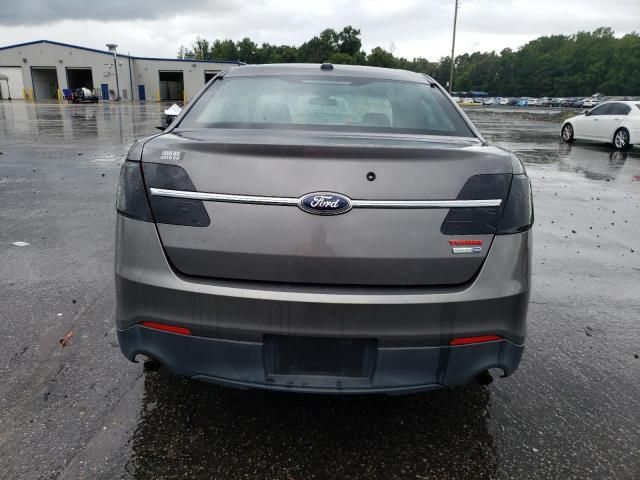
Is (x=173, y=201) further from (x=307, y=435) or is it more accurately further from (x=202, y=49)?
(x=202, y=49)

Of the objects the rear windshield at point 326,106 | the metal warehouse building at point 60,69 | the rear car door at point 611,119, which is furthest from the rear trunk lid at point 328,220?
the metal warehouse building at point 60,69

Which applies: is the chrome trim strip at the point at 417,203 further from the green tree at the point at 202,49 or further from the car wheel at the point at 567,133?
the green tree at the point at 202,49

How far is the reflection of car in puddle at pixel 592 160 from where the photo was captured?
10.9 m

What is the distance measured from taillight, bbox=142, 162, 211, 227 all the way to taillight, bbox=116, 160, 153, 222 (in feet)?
0.10

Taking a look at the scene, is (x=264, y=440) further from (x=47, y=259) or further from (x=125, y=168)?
(x=47, y=259)

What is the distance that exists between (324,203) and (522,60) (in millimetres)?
141402

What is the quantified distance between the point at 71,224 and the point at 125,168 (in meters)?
4.11

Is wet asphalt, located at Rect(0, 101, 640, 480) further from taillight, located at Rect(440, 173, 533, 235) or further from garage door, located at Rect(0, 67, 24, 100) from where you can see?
garage door, located at Rect(0, 67, 24, 100)

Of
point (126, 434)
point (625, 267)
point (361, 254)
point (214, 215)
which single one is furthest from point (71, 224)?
point (625, 267)

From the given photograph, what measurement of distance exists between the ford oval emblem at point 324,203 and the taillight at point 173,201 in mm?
374

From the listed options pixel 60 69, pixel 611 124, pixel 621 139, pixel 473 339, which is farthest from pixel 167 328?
pixel 60 69

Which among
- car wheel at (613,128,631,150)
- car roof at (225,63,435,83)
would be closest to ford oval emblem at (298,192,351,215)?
car roof at (225,63,435,83)

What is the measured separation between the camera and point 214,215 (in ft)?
6.20

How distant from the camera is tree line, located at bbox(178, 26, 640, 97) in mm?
101375
